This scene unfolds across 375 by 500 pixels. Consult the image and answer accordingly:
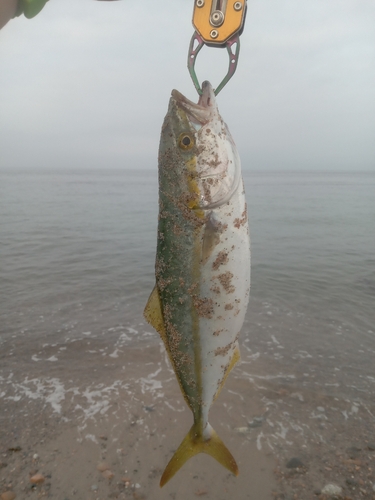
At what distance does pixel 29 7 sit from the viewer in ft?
6.79

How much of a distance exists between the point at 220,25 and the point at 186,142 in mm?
812

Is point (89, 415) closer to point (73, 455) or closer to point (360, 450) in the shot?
point (73, 455)

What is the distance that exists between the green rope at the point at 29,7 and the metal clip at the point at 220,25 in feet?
3.22

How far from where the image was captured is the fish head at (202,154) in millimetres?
2502

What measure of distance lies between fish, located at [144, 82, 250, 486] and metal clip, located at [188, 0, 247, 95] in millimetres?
278

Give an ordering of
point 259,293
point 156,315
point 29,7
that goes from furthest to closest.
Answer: point 259,293 → point 156,315 → point 29,7

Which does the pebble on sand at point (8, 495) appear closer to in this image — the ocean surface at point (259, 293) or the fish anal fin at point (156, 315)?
the fish anal fin at point (156, 315)

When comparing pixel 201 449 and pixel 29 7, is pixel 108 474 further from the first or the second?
pixel 29 7

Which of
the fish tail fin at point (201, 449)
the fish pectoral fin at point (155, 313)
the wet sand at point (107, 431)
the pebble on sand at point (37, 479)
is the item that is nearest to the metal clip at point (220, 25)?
the fish pectoral fin at point (155, 313)

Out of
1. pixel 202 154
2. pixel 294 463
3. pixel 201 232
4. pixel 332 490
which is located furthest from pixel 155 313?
pixel 332 490

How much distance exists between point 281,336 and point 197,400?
4820 millimetres

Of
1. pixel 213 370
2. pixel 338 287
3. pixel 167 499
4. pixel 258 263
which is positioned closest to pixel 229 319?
pixel 213 370

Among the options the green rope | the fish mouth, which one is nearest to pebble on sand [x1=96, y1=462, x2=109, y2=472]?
the fish mouth

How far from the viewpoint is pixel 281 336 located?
7277 mm
